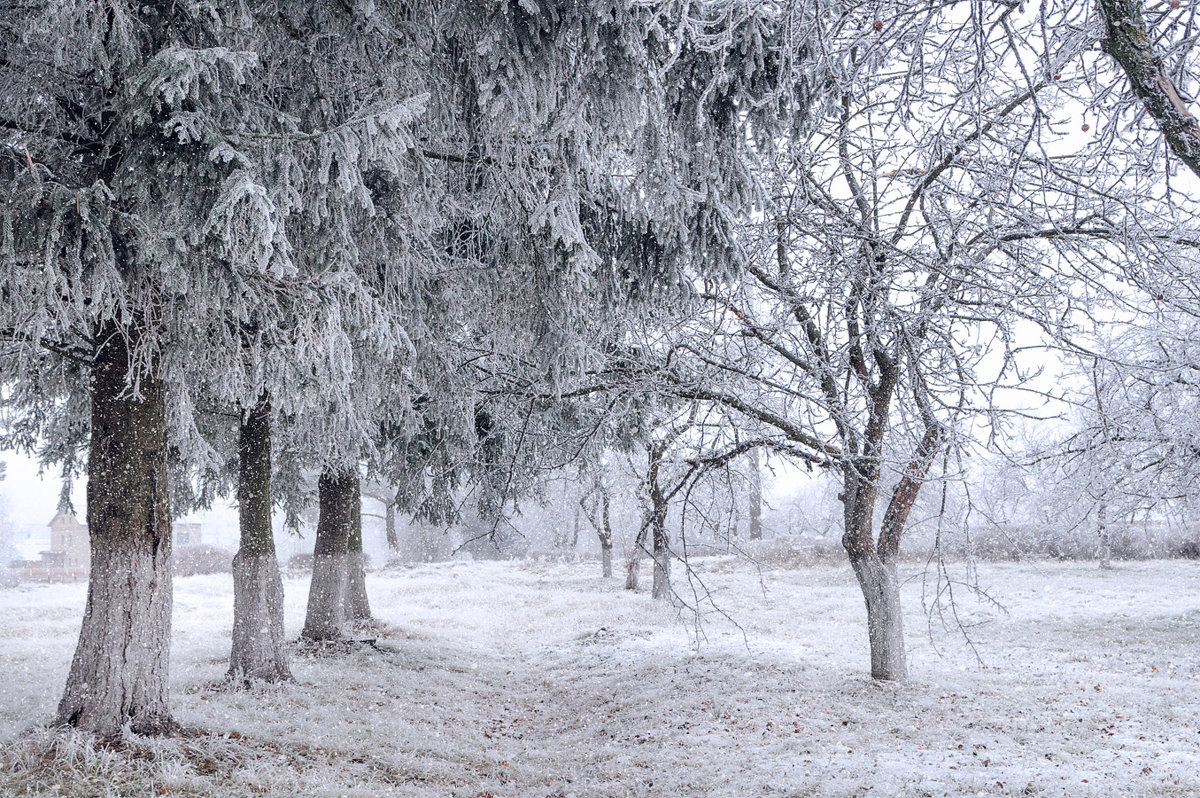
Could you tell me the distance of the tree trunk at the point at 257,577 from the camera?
30.7ft

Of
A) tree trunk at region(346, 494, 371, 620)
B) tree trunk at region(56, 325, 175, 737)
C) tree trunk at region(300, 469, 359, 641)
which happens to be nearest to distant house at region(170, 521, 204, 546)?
tree trunk at region(346, 494, 371, 620)

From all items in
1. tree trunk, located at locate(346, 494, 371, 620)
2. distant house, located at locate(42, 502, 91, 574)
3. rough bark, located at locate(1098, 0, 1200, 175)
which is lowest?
distant house, located at locate(42, 502, 91, 574)

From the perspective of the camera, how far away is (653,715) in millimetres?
8656

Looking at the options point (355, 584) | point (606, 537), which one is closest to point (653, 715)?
point (355, 584)

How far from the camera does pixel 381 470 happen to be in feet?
38.8

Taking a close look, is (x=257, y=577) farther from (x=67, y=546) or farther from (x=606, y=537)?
(x=67, y=546)

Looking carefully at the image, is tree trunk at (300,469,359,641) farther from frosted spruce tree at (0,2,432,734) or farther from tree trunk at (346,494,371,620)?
frosted spruce tree at (0,2,432,734)

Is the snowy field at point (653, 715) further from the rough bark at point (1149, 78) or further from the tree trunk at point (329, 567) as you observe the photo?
the rough bark at point (1149, 78)

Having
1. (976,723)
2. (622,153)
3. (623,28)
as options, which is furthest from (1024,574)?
(623,28)

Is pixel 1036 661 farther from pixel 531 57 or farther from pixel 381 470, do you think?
pixel 531 57

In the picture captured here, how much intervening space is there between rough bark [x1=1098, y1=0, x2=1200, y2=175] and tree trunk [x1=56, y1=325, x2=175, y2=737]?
6.18 meters

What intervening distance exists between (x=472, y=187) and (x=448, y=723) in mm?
5937

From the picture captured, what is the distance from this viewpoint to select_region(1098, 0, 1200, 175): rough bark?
263 cm

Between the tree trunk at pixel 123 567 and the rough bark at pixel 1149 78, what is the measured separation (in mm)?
6181
